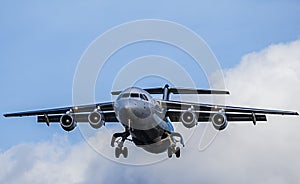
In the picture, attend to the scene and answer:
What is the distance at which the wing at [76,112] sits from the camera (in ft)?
133

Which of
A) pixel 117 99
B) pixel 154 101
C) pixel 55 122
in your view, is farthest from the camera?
pixel 55 122

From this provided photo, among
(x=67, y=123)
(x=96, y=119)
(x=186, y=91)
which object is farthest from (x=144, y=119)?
(x=186, y=91)

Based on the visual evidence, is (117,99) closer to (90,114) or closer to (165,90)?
(90,114)

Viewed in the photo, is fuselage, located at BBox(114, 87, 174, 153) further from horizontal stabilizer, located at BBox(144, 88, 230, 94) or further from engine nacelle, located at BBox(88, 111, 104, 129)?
horizontal stabilizer, located at BBox(144, 88, 230, 94)

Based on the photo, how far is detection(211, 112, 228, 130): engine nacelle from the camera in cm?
3909

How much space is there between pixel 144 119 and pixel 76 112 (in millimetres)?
7925

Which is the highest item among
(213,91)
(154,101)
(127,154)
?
(213,91)

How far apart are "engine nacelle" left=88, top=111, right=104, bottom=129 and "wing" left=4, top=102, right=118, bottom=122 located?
957 mm

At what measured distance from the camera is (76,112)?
4116cm

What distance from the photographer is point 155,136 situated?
37812 millimetres

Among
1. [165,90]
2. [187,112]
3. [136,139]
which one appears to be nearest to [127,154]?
[136,139]

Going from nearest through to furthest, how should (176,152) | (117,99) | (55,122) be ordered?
1. (117,99)
2. (176,152)
3. (55,122)

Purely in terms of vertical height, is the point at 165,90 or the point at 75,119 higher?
the point at 165,90

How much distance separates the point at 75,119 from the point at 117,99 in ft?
24.3
